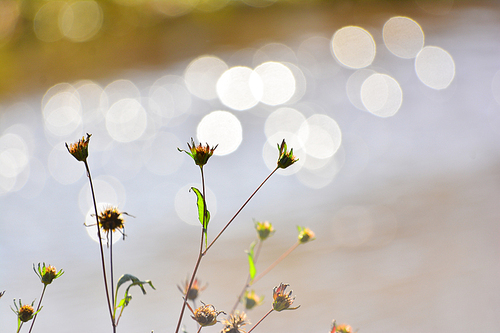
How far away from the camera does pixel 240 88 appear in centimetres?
354

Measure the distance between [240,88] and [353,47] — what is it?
1.14 meters

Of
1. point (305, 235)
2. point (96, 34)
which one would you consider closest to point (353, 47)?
point (96, 34)

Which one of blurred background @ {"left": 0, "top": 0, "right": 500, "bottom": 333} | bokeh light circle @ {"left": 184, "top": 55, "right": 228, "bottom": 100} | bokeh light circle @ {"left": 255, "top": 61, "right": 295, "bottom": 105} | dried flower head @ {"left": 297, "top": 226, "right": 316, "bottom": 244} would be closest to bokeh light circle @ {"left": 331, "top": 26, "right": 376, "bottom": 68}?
blurred background @ {"left": 0, "top": 0, "right": 500, "bottom": 333}

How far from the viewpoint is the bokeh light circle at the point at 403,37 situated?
3.80m

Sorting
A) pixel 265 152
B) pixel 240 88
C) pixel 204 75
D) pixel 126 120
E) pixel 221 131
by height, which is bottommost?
pixel 265 152

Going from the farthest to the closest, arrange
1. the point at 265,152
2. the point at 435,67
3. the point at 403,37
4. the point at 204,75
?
the point at 403,37
the point at 204,75
the point at 435,67
the point at 265,152

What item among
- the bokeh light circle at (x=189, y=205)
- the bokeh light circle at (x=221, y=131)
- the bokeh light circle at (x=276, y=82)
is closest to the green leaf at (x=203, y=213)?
the bokeh light circle at (x=189, y=205)

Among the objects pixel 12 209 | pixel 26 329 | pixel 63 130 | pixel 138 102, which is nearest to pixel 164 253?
pixel 26 329

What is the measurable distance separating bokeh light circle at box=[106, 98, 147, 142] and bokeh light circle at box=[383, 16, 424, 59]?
227 centimetres

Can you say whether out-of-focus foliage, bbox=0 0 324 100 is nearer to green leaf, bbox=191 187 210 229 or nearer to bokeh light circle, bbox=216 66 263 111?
bokeh light circle, bbox=216 66 263 111

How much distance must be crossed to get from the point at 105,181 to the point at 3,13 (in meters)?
2.50

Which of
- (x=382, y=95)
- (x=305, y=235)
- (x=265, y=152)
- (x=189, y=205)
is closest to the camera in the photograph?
(x=305, y=235)

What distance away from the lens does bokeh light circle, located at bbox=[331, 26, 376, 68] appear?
3.74 m

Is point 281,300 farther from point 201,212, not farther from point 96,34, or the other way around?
point 96,34
